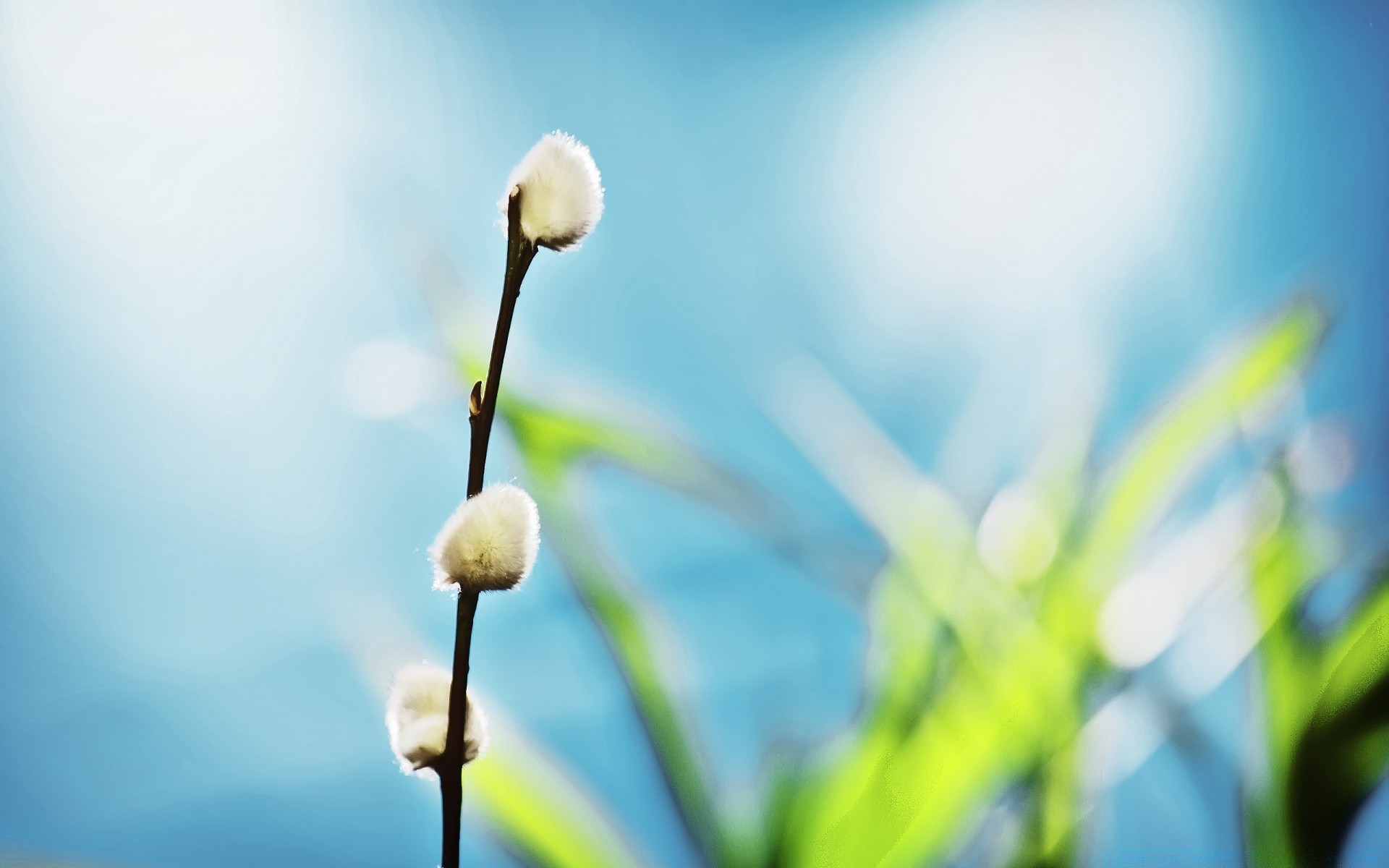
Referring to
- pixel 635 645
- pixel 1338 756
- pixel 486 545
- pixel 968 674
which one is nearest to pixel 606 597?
pixel 635 645

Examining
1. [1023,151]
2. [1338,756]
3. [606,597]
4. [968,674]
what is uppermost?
[1023,151]

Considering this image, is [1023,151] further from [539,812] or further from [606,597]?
[539,812]

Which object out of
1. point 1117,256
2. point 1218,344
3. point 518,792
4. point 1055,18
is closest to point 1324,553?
point 1218,344

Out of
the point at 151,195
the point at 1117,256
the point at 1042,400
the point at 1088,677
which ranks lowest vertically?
the point at 1088,677

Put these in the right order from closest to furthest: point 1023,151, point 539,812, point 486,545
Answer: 1. point 486,545
2. point 539,812
3. point 1023,151

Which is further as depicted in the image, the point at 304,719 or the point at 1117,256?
the point at 1117,256

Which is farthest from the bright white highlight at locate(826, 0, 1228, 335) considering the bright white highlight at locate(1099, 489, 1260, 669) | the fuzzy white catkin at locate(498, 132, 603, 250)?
the fuzzy white catkin at locate(498, 132, 603, 250)

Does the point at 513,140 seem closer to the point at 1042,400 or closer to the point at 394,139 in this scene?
the point at 394,139

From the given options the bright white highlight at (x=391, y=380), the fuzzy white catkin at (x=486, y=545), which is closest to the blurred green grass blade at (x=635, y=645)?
the bright white highlight at (x=391, y=380)
